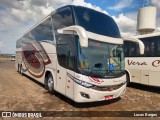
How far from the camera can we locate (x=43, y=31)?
9.55 metres

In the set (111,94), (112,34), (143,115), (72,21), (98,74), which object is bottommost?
(143,115)

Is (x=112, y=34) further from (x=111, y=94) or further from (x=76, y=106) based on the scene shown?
(x=76, y=106)

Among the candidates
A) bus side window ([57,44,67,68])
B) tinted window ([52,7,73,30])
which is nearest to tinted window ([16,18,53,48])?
tinted window ([52,7,73,30])

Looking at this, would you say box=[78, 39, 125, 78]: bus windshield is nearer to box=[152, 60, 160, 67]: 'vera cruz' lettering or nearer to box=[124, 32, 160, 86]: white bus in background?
box=[152, 60, 160, 67]: 'vera cruz' lettering

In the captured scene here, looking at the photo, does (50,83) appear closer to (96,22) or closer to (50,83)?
(50,83)

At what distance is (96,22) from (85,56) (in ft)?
5.47

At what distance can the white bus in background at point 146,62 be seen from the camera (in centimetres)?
945

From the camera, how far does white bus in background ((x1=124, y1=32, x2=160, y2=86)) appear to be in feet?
31.0

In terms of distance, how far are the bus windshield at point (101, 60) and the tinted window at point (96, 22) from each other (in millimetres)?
559

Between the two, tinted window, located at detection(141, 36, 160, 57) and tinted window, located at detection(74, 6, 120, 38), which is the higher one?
tinted window, located at detection(74, 6, 120, 38)

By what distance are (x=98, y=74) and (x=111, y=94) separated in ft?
3.39

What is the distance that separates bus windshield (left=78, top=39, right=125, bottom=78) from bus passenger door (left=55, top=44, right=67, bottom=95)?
43.8 inches

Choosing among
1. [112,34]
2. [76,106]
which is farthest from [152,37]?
[76,106]

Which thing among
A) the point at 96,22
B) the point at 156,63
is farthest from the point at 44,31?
the point at 156,63
